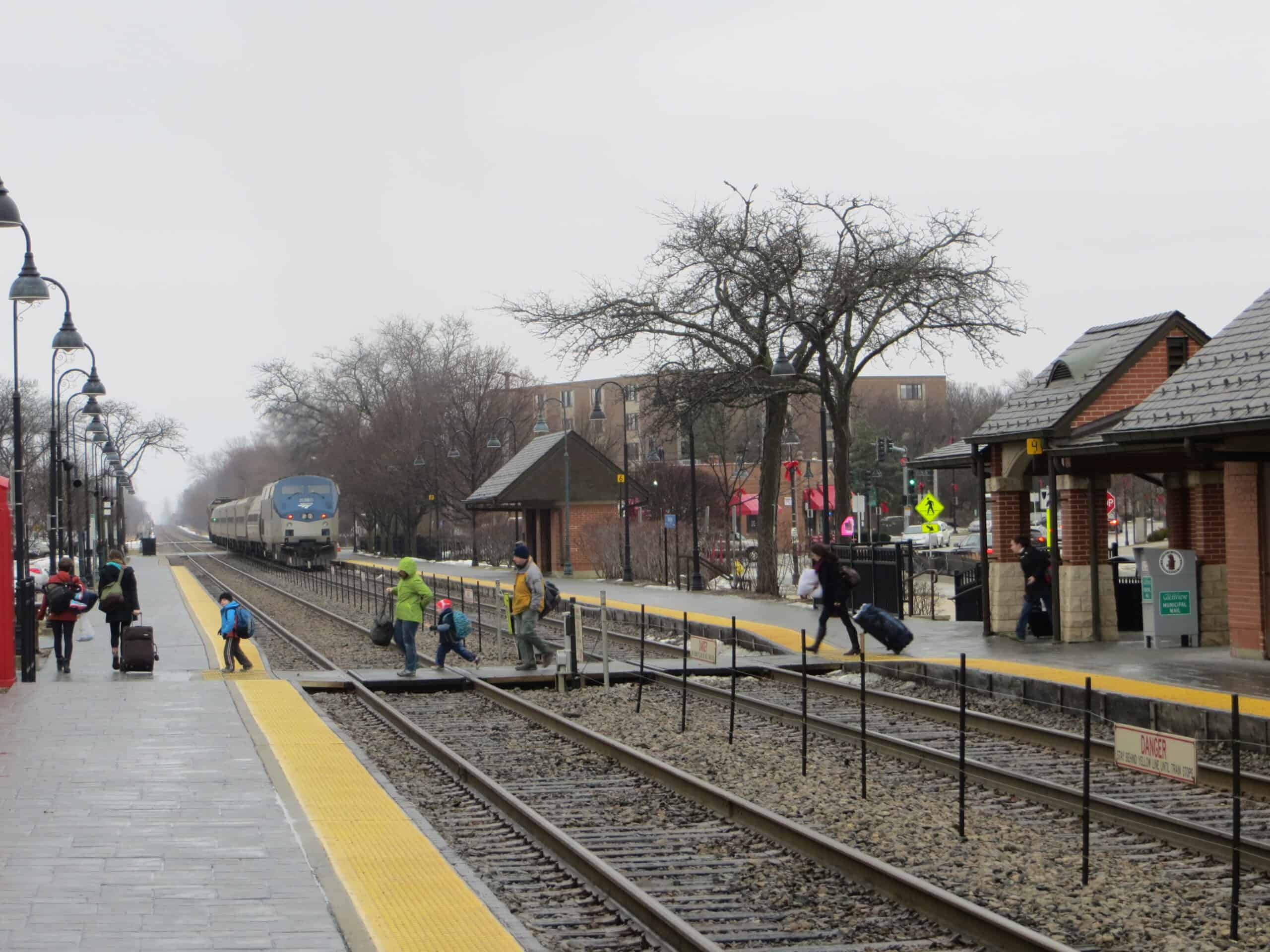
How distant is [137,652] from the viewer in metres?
19.5

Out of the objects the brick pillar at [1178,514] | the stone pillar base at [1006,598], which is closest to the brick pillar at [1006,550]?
the stone pillar base at [1006,598]

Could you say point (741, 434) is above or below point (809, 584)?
above

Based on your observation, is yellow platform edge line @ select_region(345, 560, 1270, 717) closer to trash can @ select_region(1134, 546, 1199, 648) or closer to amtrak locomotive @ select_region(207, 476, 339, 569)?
trash can @ select_region(1134, 546, 1199, 648)

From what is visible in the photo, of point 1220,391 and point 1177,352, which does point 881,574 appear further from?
point 1220,391

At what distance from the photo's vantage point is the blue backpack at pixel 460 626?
2048 cm

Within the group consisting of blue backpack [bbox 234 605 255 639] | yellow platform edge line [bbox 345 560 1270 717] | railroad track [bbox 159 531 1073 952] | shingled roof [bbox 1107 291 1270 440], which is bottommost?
railroad track [bbox 159 531 1073 952]

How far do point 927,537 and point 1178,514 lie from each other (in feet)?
162

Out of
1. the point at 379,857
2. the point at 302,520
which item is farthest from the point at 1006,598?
the point at 302,520

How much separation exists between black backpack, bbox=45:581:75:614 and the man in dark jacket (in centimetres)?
1299

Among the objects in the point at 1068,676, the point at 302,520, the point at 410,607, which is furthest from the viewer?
the point at 302,520

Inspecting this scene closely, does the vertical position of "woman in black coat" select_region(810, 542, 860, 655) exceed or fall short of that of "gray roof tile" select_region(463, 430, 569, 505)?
it falls short

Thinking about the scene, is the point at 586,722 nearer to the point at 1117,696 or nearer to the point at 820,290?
the point at 1117,696

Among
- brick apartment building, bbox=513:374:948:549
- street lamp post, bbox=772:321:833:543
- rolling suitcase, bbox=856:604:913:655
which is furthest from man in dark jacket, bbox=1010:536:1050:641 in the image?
brick apartment building, bbox=513:374:948:549

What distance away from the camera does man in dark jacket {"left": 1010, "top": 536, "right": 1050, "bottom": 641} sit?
2136 centimetres
